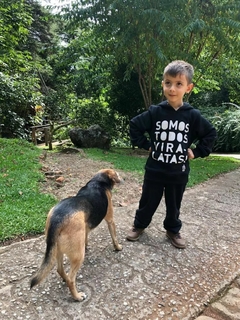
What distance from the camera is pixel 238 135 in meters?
12.1

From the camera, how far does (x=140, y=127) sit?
2.64 meters


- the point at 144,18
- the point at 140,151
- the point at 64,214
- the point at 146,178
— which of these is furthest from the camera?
the point at 140,151

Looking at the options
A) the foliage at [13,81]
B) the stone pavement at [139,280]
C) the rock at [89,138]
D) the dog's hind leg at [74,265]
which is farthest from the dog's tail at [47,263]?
the foliage at [13,81]

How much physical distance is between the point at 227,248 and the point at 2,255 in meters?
2.45

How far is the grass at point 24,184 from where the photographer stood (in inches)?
123

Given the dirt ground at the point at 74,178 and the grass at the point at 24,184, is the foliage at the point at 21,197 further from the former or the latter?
the dirt ground at the point at 74,178

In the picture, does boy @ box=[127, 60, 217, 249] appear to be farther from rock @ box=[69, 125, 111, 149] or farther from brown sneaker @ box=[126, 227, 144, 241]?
rock @ box=[69, 125, 111, 149]

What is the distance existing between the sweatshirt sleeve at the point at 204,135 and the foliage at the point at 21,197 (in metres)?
2.10

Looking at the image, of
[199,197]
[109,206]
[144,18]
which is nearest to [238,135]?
Answer: [144,18]

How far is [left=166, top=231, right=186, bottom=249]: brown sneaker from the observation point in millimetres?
Result: 2801

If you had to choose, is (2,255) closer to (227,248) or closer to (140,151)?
(227,248)

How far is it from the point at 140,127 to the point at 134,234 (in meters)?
1.26

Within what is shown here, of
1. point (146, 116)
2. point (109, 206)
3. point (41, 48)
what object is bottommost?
point (109, 206)

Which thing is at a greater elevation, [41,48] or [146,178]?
[41,48]
